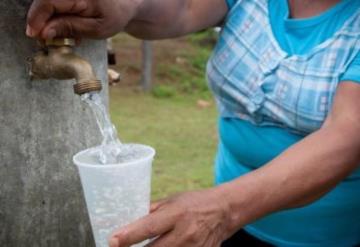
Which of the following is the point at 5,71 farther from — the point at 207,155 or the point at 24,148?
the point at 207,155

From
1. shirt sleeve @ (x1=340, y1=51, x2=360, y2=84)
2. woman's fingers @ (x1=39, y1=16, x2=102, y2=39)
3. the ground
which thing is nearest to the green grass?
the ground

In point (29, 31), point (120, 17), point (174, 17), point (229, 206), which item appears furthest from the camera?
point (174, 17)

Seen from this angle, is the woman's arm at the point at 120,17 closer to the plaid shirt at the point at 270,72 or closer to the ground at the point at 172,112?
the plaid shirt at the point at 270,72

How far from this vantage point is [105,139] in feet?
4.79

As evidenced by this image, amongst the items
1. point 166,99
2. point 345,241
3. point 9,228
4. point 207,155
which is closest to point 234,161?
point 345,241

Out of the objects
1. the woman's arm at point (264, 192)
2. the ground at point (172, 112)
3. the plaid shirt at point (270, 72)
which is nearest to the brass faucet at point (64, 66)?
the woman's arm at point (264, 192)

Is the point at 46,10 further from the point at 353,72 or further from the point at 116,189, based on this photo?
the point at 353,72

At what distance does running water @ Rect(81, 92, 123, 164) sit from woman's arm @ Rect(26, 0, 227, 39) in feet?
0.52

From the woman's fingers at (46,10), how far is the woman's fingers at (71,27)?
1 centimetres

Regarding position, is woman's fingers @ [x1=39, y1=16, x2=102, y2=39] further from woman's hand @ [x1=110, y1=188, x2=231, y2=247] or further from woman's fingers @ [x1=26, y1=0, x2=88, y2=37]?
woman's hand @ [x1=110, y1=188, x2=231, y2=247]

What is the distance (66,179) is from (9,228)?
0.18 m

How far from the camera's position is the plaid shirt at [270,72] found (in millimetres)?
1810

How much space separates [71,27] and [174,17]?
490 millimetres

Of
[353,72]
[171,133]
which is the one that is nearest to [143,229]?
[353,72]
